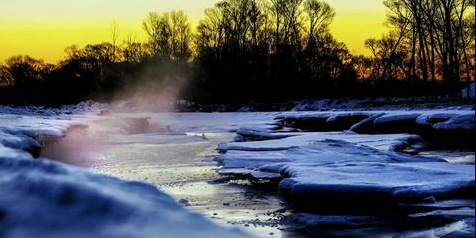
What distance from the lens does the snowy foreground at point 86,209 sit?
44.7 inches

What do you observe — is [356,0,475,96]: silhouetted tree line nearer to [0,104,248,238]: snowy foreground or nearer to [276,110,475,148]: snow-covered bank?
[276,110,475,148]: snow-covered bank

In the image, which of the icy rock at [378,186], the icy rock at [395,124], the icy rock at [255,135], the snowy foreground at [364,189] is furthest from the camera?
the icy rock at [255,135]

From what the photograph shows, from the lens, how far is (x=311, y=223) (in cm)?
433

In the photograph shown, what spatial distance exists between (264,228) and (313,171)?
7.08ft

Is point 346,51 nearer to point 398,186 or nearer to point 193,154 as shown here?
point 193,154

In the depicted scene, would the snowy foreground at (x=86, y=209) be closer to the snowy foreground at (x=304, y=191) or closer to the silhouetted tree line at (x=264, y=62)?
the snowy foreground at (x=304, y=191)

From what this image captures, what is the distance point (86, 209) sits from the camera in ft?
4.25

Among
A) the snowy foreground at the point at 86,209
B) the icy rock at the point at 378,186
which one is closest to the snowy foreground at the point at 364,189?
the icy rock at the point at 378,186

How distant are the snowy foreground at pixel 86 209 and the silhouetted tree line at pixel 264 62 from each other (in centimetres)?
3094

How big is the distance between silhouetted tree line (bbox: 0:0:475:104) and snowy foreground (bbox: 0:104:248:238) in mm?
30940

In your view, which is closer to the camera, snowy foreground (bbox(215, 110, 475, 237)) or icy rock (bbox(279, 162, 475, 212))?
snowy foreground (bbox(215, 110, 475, 237))

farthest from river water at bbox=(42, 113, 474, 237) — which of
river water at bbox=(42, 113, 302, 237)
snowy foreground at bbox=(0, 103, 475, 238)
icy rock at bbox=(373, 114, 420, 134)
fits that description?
icy rock at bbox=(373, 114, 420, 134)

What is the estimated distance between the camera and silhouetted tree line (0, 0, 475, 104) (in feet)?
116

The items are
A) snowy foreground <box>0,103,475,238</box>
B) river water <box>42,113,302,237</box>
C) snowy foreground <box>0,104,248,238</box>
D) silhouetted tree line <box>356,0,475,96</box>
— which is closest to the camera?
snowy foreground <box>0,104,248,238</box>
